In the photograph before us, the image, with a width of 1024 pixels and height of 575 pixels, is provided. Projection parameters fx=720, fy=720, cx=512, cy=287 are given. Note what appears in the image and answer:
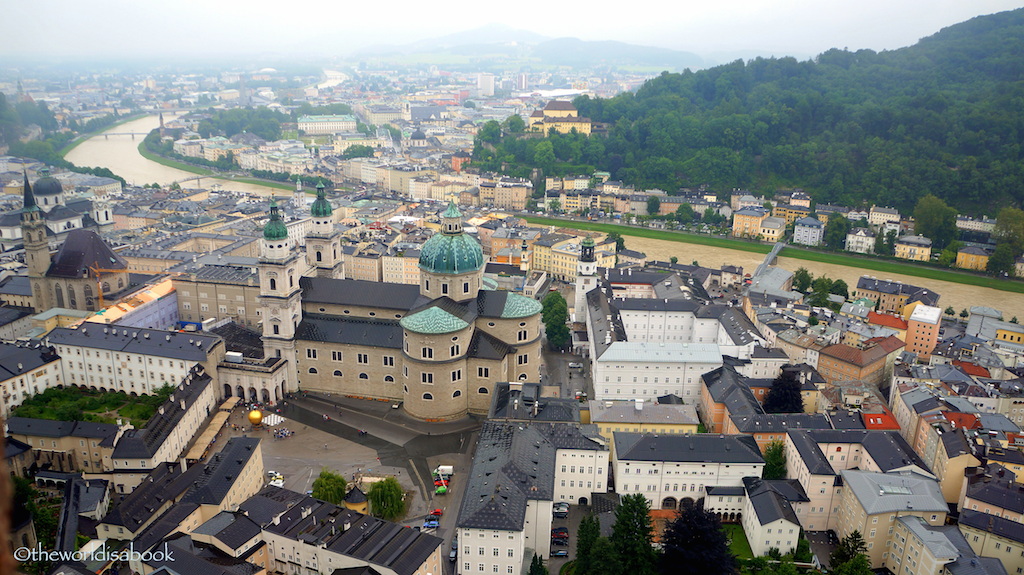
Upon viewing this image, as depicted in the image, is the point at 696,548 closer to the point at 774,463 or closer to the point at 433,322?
the point at 774,463

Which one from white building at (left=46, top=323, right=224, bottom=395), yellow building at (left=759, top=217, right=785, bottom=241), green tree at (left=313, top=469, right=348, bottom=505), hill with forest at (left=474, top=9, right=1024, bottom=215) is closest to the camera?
green tree at (left=313, top=469, right=348, bottom=505)

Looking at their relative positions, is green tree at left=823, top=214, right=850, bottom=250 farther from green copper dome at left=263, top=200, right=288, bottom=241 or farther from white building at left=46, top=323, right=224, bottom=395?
white building at left=46, top=323, right=224, bottom=395

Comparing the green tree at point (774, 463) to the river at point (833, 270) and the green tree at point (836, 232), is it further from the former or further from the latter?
the green tree at point (836, 232)

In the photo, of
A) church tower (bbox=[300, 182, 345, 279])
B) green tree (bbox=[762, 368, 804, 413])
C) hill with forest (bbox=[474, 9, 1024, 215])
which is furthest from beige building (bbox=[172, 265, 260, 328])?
hill with forest (bbox=[474, 9, 1024, 215])

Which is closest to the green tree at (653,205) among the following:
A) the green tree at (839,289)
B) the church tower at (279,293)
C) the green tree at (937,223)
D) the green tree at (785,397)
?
the green tree at (937,223)

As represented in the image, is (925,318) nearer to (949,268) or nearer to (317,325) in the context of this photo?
(949,268)

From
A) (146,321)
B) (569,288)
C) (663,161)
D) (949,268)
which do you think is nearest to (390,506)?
(146,321)

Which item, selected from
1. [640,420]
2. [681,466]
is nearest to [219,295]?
[640,420]
